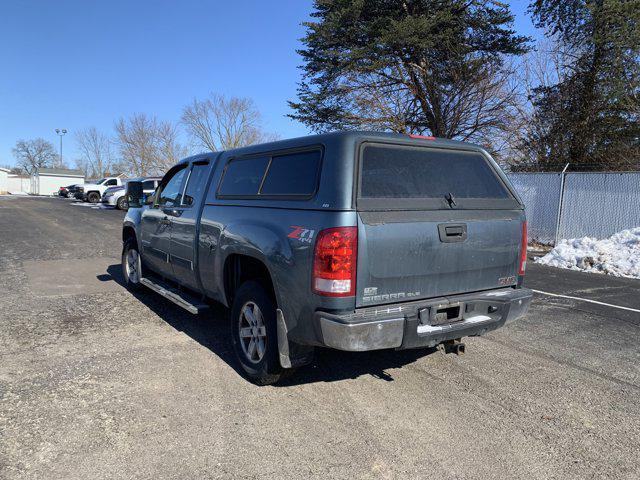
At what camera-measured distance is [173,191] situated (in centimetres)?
569

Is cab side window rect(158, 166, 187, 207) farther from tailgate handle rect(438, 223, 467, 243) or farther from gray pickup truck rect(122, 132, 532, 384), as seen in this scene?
tailgate handle rect(438, 223, 467, 243)

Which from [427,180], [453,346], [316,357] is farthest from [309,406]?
[427,180]

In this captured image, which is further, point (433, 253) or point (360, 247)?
point (433, 253)

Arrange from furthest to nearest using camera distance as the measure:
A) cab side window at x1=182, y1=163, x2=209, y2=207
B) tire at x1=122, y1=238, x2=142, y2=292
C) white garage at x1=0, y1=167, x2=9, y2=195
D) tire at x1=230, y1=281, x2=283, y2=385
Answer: white garage at x1=0, y1=167, x2=9, y2=195, tire at x1=122, y1=238, x2=142, y2=292, cab side window at x1=182, y1=163, x2=209, y2=207, tire at x1=230, y1=281, x2=283, y2=385

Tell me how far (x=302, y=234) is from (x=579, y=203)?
1307 centimetres

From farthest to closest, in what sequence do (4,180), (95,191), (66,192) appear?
1. (4,180)
2. (66,192)
3. (95,191)

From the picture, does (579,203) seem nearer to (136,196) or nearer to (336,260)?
(136,196)

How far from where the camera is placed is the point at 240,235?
3.91 m

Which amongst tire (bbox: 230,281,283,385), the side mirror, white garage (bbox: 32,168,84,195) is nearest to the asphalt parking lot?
tire (bbox: 230,281,283,385)

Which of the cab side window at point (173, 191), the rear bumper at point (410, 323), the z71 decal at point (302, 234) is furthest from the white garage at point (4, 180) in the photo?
the rear bumper at point (410, 323)

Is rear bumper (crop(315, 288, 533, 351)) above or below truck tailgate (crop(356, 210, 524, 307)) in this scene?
below

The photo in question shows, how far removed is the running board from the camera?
4602 millimetres

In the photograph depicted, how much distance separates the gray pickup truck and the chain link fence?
35.5 feet

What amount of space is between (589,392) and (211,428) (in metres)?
2.99
